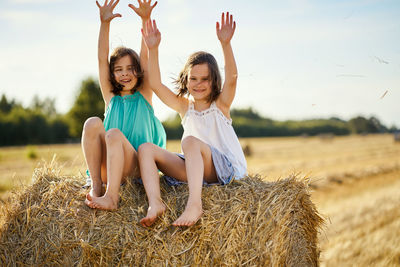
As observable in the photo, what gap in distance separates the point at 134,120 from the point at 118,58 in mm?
538

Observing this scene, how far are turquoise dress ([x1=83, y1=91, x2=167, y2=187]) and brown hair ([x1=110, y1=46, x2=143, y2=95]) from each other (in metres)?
0.07

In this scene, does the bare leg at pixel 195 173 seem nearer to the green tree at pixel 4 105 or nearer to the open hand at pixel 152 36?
the open hand at pixel 152 36

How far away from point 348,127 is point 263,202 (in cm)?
3651

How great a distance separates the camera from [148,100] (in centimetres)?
319

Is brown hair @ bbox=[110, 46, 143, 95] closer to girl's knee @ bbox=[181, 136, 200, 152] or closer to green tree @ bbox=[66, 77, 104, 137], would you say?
girl's knee @ bbox=[181, 136, 200, 152]

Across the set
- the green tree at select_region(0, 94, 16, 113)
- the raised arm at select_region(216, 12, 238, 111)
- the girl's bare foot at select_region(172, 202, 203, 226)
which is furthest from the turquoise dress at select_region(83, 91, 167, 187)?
the green tree at select_region(0, 94, 16, 113)

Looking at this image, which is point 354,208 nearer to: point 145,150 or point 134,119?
point 134,119

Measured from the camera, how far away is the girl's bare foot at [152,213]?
224 centimetres

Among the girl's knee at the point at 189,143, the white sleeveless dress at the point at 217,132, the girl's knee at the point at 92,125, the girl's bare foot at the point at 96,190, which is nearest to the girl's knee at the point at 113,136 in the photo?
the girl's knee at the point at 92,125

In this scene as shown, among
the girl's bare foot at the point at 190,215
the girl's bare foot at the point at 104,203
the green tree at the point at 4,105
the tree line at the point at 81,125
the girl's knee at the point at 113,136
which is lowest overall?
the tree line at the point at 81,125

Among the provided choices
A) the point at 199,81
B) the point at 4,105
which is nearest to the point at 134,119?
the point at 199,81

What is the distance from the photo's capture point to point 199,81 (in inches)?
115

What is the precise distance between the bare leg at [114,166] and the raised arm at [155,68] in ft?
2.01

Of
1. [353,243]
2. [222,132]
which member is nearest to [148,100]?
[222,132]
